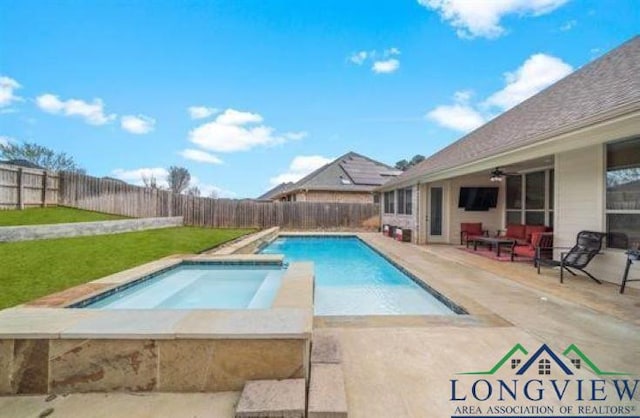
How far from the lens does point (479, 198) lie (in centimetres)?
1152

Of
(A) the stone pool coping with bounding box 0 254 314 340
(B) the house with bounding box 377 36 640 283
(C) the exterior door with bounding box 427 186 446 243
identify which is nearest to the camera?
(A) the stone pool coping with bounding box 0 254 314 340

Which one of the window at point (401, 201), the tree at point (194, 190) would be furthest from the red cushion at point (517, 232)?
the tree at point (194, 190)

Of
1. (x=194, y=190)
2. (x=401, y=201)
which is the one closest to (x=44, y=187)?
(x=401, y=201)

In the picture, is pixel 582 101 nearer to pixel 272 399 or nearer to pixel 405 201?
pixel 272 399

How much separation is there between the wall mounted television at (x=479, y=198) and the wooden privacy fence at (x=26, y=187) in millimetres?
17781

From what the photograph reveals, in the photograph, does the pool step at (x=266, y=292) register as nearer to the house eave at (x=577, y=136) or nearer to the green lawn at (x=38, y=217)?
the house eave at (x=577, y=136)

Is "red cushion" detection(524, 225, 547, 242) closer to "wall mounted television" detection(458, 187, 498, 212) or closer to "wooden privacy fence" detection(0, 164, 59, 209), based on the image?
"wall mounted television" detection(458, 187, 498, 212)

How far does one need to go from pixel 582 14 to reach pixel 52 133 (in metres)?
31.9

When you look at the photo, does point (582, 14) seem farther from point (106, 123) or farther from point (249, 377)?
point (106, 123)

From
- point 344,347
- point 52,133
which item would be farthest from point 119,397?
point 52,133

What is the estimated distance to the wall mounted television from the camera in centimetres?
1148

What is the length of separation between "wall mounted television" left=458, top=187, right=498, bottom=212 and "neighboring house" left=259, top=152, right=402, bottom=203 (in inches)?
365

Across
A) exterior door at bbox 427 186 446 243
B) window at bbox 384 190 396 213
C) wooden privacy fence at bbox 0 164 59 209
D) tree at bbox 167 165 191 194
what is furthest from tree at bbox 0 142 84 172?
exterior door at bbox 427 186 446 243

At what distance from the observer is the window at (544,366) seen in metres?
2.81
